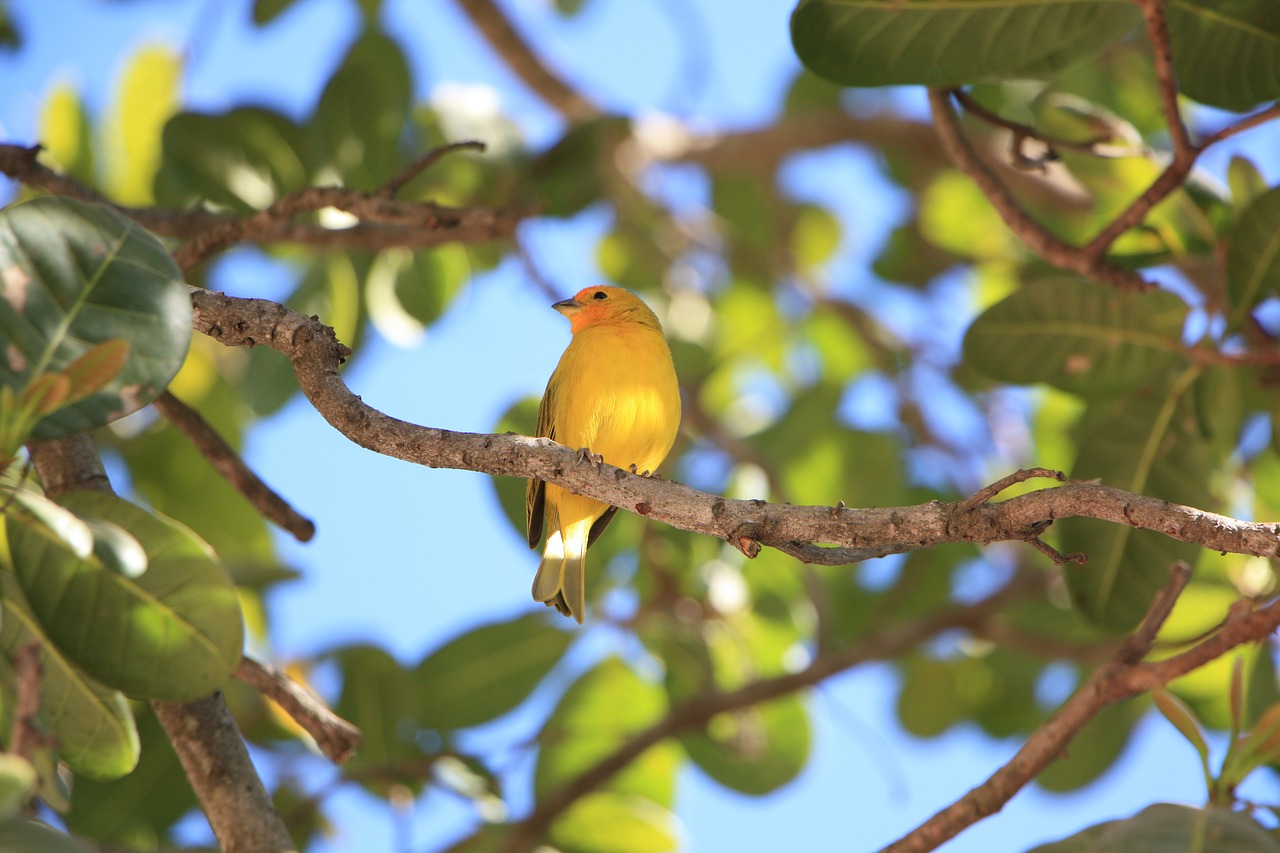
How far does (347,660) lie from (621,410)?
51.9 inches

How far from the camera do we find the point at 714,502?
6.29ft

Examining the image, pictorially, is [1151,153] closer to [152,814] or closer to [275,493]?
[275,493]

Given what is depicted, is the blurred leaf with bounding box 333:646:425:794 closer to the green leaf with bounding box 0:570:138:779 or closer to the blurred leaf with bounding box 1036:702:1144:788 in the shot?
the green leaf with bounding box 0:570:138:779

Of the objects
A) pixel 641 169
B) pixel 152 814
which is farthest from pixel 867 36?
pixel 641 169

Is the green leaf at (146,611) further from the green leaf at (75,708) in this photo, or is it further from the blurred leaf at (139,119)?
the blurred leaf at (139,119)

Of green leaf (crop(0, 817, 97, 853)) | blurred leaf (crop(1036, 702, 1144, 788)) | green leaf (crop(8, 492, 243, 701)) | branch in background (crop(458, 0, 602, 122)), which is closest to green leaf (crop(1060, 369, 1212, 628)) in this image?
blurred leaf (crop(1036, 702, 1144, 788))

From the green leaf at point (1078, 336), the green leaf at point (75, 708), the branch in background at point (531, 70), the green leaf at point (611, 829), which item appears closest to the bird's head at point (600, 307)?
the branch in background at point (531, 70)

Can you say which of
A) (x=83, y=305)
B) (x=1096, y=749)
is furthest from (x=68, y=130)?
(x=1096, y=749)

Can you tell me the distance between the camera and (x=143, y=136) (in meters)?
5.01

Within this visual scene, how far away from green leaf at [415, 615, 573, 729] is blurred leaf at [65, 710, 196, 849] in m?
0.87

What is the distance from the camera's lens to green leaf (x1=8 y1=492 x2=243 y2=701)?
1824mm

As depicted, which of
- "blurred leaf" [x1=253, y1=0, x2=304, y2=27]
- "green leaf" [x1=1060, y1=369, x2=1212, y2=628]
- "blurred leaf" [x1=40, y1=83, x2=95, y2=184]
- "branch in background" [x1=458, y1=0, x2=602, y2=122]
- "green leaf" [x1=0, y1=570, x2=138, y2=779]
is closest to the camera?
"green leaf" [x1=0, y1=570, x2=138, y2=779]

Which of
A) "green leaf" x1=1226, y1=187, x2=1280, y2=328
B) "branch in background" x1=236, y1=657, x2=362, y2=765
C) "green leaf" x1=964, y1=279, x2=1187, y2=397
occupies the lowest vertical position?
"branch in background" x1=236, y1=657, x2=362, y2=765

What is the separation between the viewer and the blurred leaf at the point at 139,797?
3393 mm
